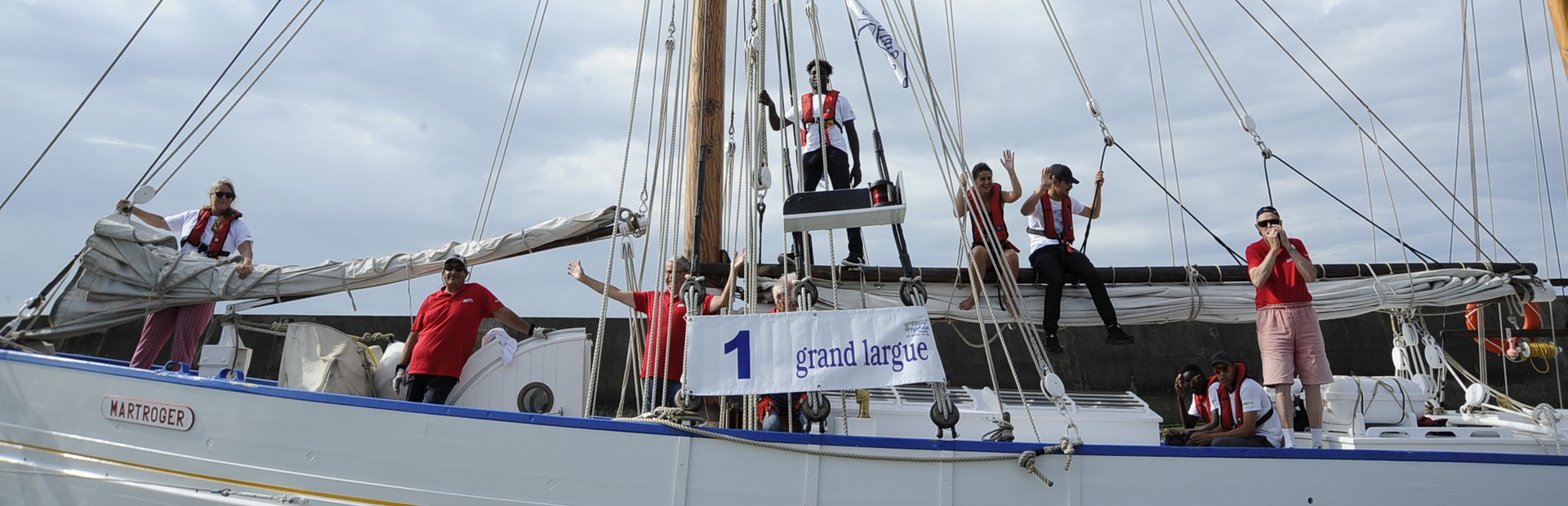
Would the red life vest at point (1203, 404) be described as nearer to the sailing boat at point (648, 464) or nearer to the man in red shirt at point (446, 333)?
the sailing boat at point (648, 464)

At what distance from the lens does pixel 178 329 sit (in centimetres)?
600

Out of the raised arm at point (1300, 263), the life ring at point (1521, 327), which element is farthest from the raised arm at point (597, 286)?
the life ring at point (1521, 327)

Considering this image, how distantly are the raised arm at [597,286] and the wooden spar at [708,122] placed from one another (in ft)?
2.29

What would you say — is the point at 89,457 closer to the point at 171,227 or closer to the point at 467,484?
the point at 171,227

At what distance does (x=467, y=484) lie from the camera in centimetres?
425

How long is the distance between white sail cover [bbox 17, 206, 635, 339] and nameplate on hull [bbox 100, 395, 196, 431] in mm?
1108

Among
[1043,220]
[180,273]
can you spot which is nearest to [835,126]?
[1043,220]

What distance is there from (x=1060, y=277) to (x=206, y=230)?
543 centimetres

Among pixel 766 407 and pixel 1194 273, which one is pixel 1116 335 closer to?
Result: pixel 1194 273

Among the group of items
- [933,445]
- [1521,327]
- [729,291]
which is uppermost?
[1521,327]

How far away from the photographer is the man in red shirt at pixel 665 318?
470 cm

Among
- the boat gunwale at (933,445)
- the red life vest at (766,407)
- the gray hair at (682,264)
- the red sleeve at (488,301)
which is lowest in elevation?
the boat gunwale at (933,445)

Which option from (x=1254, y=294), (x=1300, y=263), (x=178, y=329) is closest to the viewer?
(x=1300, y=263)

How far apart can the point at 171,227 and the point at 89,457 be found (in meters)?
1.83
